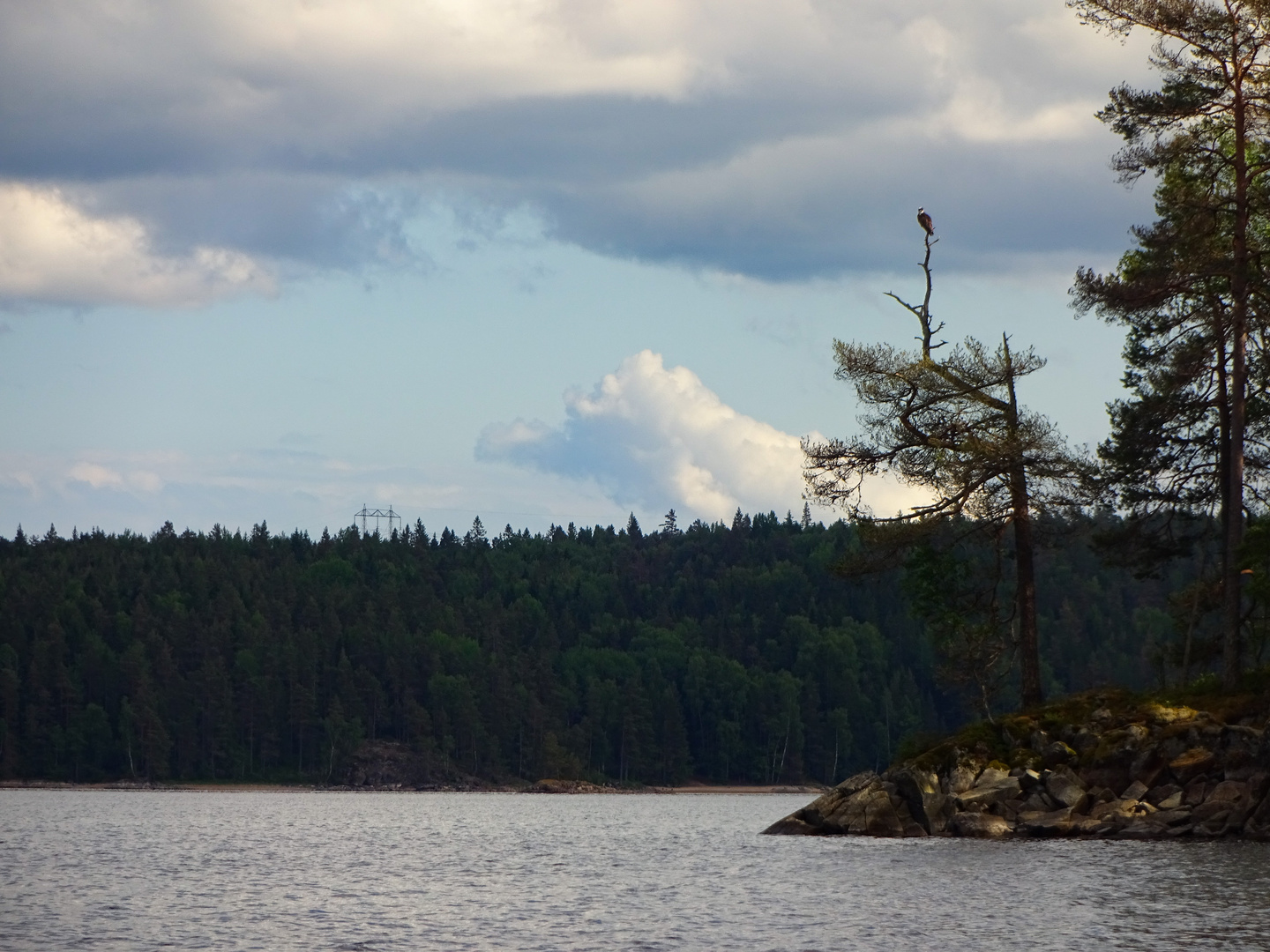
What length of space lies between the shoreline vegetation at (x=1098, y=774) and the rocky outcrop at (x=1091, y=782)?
0.03 meters

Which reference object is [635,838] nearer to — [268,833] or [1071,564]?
[268,833]

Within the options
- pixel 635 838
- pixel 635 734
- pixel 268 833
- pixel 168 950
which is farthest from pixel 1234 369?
pixel 635 734

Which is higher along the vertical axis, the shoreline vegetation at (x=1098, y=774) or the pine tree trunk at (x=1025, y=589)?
the pine tree trunk at (x=1025, y=589)

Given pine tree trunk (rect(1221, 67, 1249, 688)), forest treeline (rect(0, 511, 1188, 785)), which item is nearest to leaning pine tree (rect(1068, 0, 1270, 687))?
pine tree trunk (rect(1221, 67, 1249, 688))

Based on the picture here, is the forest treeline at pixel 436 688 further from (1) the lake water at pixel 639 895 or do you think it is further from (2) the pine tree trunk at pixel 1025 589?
(2) the pine tree trunk at pixel 1025 589

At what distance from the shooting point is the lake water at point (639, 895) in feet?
87.4

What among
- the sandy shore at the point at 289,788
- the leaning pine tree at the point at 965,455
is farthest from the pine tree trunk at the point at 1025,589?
the sandy shore at the point at 289,788

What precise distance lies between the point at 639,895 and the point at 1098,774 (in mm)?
14458

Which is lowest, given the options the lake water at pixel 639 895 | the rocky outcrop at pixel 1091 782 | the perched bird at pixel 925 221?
the lake water at pixel 639 895

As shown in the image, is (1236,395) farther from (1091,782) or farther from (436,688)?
(436,688)

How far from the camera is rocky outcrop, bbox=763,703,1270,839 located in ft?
129

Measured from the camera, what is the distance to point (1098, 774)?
138 ft

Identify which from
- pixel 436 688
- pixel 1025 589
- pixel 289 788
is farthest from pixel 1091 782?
pixel 436 688

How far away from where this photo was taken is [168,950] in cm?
2550
